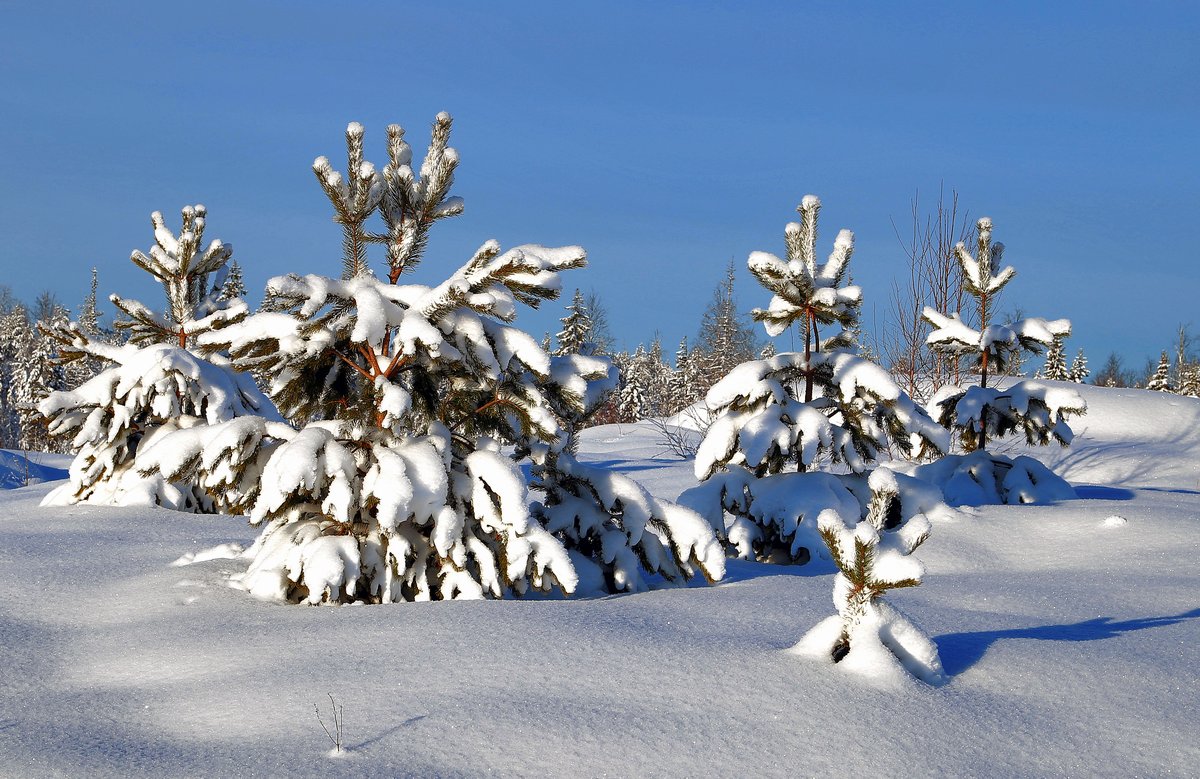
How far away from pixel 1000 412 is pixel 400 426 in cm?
743

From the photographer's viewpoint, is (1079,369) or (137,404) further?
(1079,369)

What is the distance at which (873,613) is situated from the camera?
3.63 m

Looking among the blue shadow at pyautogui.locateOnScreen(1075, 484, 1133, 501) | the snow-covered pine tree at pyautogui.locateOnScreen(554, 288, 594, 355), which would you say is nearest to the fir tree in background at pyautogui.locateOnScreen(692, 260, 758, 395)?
the snow-covered pine tree at pyautogui.locateOnScreen(554, 288, 594, 355)

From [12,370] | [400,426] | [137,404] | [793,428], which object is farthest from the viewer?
[12,370]

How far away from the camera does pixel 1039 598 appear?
530 cm

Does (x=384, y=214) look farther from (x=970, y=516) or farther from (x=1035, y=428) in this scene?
(x=1035, y=428)

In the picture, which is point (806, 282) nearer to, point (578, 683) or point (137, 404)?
point (578, 683)

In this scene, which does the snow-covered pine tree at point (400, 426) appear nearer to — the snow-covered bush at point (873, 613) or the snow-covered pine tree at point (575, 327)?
the snow-covered bush at point (873, 613)

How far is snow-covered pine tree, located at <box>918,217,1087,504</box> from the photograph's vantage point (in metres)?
9.77

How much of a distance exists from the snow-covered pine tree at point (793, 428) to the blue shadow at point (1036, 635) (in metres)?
2.70

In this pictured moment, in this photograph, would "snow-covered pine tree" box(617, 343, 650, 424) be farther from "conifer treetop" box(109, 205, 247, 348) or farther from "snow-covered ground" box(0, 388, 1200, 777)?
"snow-covered ground" box(0, 388, 1200, 777)

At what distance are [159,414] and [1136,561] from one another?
8.41 m

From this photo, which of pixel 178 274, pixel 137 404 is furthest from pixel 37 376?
pixel 137 404

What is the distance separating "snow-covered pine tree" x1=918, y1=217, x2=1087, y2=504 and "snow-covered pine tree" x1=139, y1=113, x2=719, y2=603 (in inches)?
219
